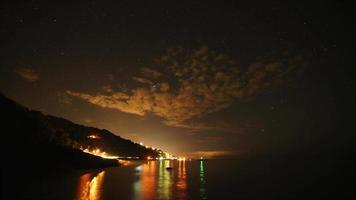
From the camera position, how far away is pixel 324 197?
40219mm

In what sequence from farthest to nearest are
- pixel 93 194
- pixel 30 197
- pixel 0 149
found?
Result: pixel 0 149 < pixel 93 194 < pixel 30 197

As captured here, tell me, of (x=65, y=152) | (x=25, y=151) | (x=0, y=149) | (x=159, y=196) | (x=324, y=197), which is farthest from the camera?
(x=65, y=152)

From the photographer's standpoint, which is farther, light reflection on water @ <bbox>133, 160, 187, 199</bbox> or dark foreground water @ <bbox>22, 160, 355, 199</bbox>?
light reflection on water @ <bbox>133, 160, 187, 199</bbox>

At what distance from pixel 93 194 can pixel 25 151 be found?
27824 mm

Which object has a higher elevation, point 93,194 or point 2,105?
point 2,105

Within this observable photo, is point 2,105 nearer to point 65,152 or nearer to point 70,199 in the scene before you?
point 65,152

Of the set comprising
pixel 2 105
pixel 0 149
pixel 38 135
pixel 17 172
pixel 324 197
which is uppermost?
pixel 2 105

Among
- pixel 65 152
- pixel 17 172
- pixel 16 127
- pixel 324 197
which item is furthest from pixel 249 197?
pixel 65 152

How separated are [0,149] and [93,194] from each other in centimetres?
2252

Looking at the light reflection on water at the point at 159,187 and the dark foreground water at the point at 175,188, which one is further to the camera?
the light reflection on water at the point at 159,187

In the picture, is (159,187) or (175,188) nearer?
(175,188)

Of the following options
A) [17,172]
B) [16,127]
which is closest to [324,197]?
[17,172]

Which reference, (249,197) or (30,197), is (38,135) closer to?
(30,197)

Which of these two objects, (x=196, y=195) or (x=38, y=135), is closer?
(x=196, y=195)
